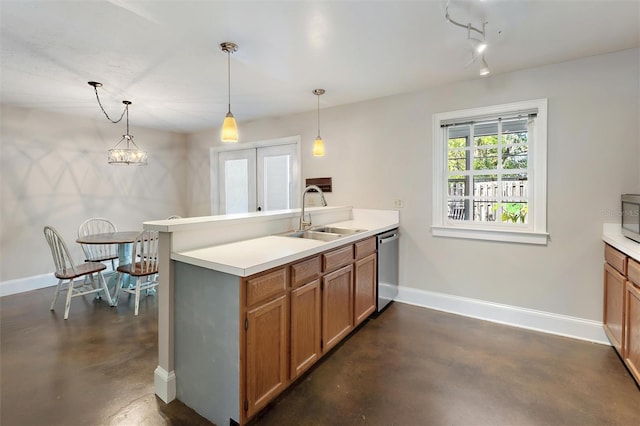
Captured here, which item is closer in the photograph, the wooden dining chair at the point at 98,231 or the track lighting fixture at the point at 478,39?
the track lighting fixture at the point at 478,39

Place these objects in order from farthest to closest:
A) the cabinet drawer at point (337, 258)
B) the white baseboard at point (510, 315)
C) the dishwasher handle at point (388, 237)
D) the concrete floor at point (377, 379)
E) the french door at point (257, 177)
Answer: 1. the french door at point (257, 177)
2. the dishwasher handle at point (388, 237)
3. the white baseboard at point (510, 315)
4. the cabinet drawer at point (337, 258)
5. the concrete floor at point (377, 379)

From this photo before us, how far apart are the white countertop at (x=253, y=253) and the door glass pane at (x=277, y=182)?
2030mm

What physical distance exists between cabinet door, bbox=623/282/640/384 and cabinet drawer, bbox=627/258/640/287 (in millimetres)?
45

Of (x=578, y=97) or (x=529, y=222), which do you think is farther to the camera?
(x=529, y=222)

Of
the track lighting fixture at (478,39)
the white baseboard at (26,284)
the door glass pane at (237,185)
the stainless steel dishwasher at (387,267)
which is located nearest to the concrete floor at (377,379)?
the stainless steel dishwasher at (387,267)

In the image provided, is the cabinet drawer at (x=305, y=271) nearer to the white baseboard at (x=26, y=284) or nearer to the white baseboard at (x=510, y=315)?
the white baseboard at (x=510, y=315)

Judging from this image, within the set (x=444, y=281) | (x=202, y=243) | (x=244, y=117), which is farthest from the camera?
(x=244, y=117)

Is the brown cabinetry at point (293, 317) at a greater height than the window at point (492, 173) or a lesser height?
lesser

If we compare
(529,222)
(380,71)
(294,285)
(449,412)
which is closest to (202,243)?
(294,285)

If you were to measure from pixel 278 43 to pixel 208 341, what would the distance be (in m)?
2.10

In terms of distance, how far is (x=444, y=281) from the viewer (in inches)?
127

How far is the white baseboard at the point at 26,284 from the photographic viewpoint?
3.71 meters

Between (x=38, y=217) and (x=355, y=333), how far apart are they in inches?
172

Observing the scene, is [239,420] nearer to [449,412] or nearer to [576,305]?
[449,412]
